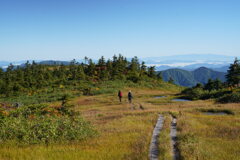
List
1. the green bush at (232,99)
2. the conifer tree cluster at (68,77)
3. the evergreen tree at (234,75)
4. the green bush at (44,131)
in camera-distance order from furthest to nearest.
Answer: the conifer tree cluster at (68,77), the evergreen tree at (234,75), the green bush at (232,99), the green bush at (44,131)

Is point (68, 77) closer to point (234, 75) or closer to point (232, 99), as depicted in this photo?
point (234, 75)

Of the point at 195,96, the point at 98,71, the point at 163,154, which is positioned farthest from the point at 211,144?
the point at 98,71

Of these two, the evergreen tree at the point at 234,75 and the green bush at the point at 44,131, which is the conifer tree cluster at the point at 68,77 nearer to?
the evergreen tree at the point at 234,75

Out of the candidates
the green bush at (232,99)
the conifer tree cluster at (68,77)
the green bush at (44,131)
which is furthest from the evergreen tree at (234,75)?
the green bush at (44,131)

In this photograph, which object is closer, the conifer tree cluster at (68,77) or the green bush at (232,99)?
the green bush at (232,99)

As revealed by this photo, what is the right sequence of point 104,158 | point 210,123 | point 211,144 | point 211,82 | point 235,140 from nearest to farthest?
point 104,158, point 211,144, point 235,140, point 210,123, point 211,82

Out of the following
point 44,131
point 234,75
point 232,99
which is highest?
point 234,75

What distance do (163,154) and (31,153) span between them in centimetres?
522

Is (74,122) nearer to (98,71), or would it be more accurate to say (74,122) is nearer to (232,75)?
(232,75)

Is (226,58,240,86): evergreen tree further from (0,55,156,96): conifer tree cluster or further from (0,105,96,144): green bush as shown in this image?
(0,105,96,144): green bush

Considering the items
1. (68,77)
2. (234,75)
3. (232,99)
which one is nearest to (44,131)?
(232,99)

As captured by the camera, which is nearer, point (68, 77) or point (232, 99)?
point (232, 99)

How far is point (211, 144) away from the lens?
913 centimetres

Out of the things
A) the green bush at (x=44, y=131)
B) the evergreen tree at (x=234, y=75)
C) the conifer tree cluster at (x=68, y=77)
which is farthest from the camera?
the conifer tree cluster at (x=68, y=77)
